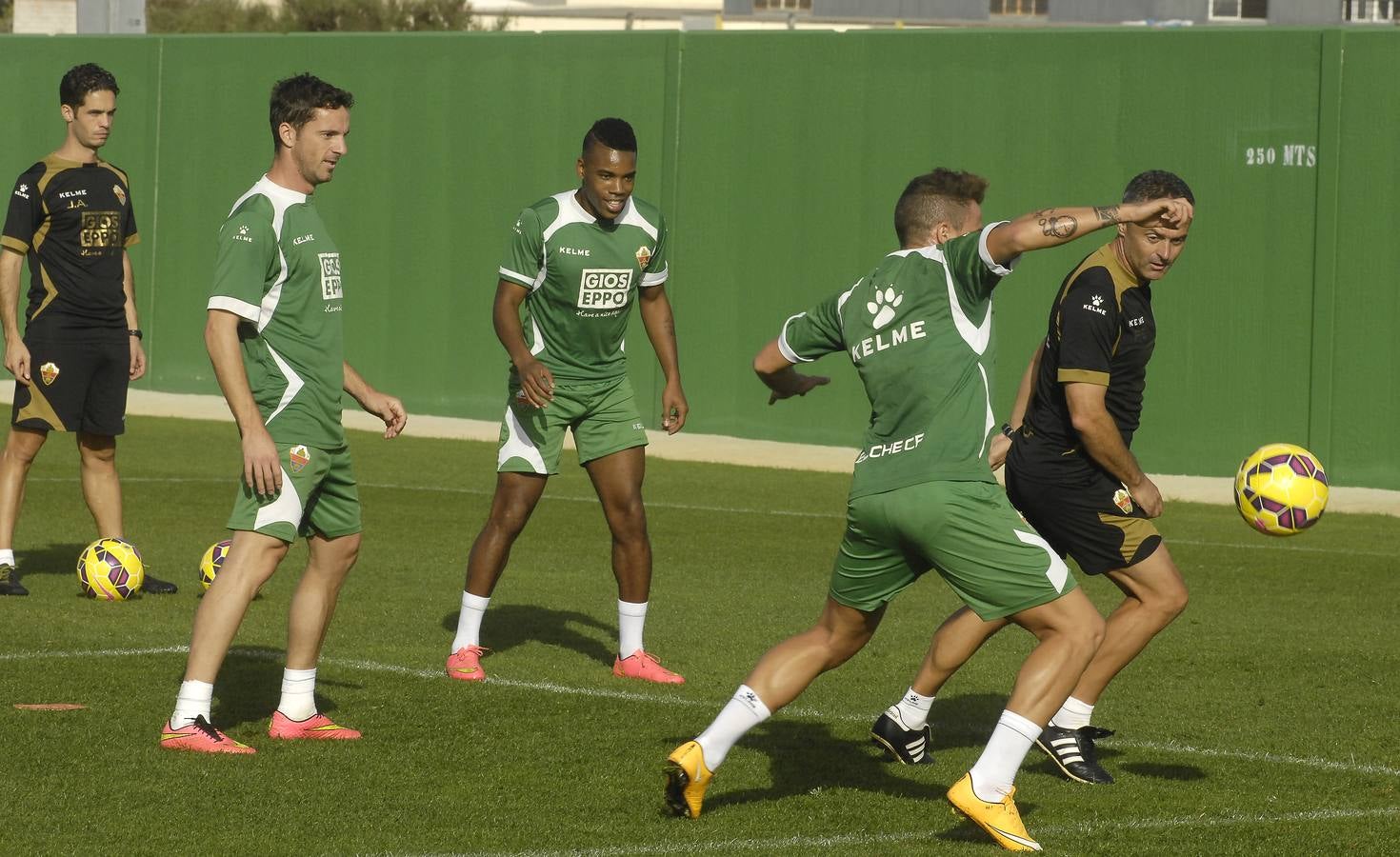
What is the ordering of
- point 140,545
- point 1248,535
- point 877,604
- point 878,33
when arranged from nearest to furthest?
1. point 877,604
2. point 140,545
3. point 1248,535
4. point 878,33

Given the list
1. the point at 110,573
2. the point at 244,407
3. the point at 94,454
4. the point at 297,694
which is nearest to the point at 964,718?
the point at 297,694

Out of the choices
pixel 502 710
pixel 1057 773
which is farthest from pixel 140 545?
pixel 1057 773

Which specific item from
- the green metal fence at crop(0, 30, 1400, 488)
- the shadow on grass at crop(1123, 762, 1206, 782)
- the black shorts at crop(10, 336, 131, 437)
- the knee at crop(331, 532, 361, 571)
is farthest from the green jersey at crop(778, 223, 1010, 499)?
the green metal fence at crop(0, 30, 1400, 488)

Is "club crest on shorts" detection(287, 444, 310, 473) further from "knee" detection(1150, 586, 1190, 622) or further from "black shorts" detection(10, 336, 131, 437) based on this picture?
"black shorts" detection(10, 336, 131, 437)

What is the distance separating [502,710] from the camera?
808 centimetres

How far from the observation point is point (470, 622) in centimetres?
894

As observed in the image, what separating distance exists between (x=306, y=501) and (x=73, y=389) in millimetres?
4034

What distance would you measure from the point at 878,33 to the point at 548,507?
673 cm

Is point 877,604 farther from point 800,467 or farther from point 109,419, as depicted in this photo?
point 800,467

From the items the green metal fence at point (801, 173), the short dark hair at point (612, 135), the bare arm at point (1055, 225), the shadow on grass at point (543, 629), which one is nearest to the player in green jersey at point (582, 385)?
the short dark hair at point (612, 135)

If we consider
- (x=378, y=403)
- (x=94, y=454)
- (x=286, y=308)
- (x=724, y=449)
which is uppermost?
(x=286, y=308)

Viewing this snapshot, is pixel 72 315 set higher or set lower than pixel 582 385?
higher

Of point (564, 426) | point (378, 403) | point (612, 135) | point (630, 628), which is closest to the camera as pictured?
point (378, 403)

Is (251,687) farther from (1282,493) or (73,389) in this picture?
(1282,493)
